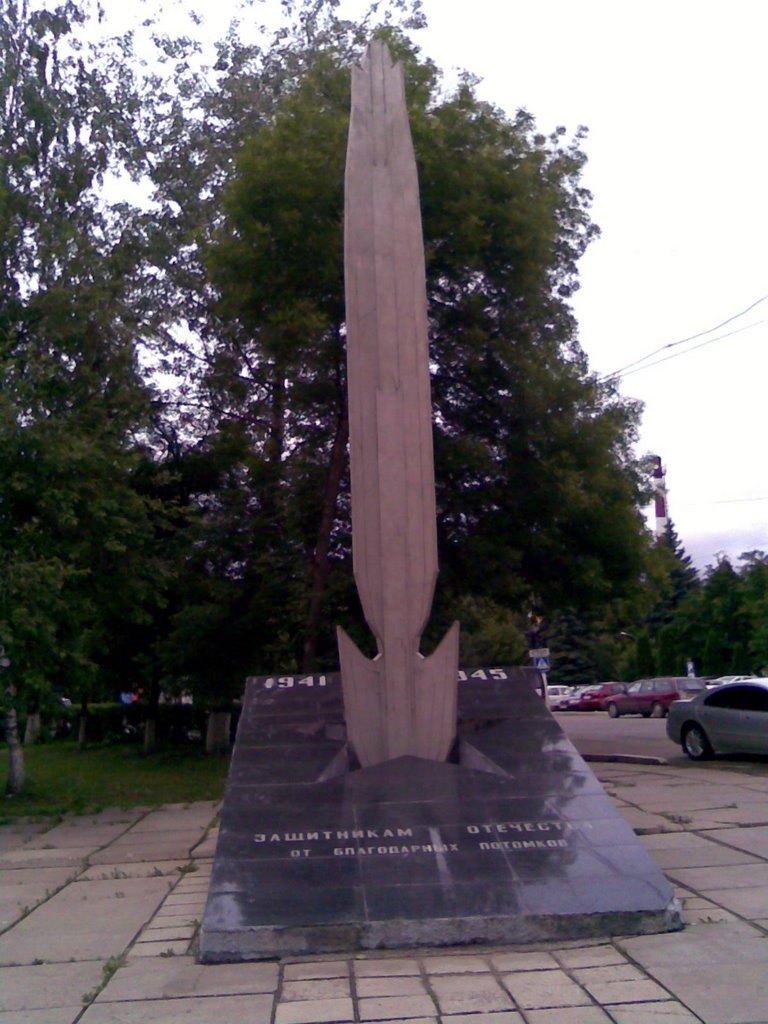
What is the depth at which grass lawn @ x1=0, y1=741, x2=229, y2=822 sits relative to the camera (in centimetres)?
1579

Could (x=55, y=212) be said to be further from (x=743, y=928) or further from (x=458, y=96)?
(x=743, y=928)

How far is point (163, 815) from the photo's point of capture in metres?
14.2

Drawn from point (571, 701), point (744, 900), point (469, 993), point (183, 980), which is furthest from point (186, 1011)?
point (571, 701)

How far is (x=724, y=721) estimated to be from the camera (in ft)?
61.9

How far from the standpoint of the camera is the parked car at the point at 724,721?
18219 mm

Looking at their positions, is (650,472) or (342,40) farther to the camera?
(342,40)

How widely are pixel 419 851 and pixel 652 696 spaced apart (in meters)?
36.9

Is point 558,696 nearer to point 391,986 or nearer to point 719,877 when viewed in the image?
point 719,877

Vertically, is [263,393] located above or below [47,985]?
above

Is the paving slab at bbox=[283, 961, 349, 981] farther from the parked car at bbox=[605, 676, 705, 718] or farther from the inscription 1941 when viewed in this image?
the parked car at bbox=[605, 676, 705, 718]

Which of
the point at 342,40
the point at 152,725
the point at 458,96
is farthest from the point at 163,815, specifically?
the point at 342,40

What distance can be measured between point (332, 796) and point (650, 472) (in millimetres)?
13125

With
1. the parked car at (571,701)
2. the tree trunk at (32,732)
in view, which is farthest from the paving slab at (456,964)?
the parked car at (571,701)

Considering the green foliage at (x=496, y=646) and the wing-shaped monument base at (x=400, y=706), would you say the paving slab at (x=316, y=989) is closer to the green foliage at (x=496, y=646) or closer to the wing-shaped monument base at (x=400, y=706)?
the wing-shaped monument base at (x=400, y=706)
